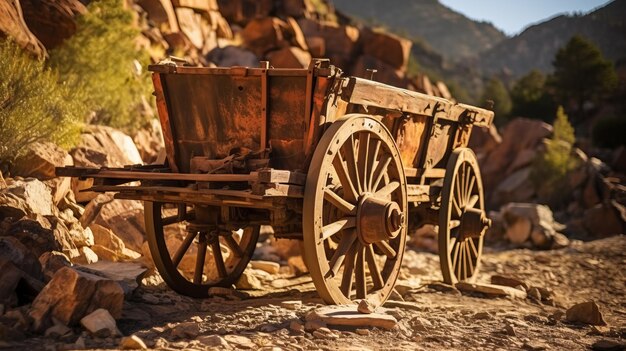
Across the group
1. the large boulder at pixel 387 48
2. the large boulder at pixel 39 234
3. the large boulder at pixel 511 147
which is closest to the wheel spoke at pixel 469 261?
the large boulder at pixel 39 234

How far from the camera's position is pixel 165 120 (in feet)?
17.5

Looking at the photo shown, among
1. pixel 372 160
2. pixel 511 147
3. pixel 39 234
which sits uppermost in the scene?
pixel 511 147

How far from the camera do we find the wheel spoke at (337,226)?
455 centimetres

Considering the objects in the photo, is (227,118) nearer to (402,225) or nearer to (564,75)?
(402,225)

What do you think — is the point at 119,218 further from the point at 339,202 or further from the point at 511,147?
the point at 511,147

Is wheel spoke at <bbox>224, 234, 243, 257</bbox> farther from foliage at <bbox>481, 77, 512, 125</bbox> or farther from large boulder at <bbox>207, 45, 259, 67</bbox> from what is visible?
foliage at <bbox>481, 77, 512, 125</bbox>

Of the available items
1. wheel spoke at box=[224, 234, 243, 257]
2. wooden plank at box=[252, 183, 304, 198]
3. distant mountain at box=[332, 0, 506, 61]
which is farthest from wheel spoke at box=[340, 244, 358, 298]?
distant mountain at box=[332, 0, 506, 61]

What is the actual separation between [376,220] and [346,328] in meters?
0.96

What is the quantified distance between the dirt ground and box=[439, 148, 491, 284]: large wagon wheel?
421 millimetres

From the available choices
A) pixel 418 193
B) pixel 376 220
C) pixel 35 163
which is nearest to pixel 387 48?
pixel 418 193

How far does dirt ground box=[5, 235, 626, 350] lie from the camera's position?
3945 millimetres

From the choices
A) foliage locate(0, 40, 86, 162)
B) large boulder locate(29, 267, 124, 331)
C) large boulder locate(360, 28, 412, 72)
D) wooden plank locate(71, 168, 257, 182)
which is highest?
large boulder locate(360, 28, 412, 72)

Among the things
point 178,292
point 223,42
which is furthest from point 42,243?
point 223,42

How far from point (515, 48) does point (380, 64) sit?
73.9 m
